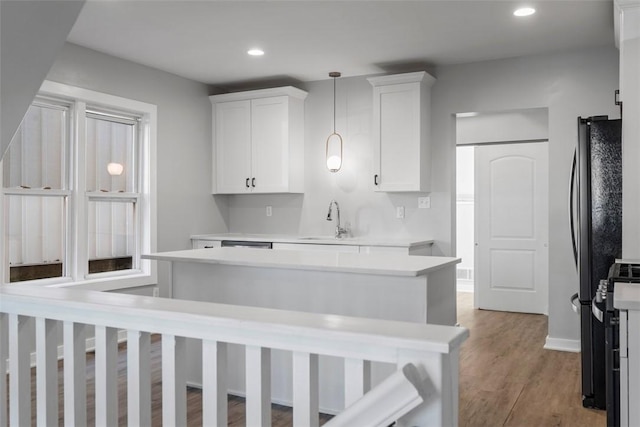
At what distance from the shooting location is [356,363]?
966mm

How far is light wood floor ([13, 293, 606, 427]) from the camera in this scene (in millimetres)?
3012

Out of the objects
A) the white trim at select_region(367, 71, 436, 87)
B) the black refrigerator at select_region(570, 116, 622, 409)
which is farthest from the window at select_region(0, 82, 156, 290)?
the black refrigerator at select_region(570, 116, 622, 409)

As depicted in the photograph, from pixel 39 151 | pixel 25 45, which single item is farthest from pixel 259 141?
pixel 25 45

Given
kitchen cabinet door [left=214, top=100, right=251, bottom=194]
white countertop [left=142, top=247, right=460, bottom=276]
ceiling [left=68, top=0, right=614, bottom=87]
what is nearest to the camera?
white countertop [left=142, top=247, right=460, bottom=276]

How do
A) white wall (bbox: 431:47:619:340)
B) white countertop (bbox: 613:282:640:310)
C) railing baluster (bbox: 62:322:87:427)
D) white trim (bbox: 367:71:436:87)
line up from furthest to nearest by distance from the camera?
white trim (bbox: 367:71:436:87)
white wall (bbox: 431:47:619:340)
white countertop (bbox: 613:282:640:310)
railing baluster (bbox: 62:322:87:427)

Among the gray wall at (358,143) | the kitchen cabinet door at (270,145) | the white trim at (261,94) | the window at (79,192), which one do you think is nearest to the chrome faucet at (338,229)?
the gray wall at (358,143)

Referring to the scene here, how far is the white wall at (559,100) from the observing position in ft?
14.4

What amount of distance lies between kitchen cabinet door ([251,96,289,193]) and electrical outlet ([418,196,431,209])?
1259 mm

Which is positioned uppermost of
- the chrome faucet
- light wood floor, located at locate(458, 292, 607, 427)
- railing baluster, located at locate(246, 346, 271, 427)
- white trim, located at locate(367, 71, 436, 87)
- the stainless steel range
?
white trim, located at locate(367, 71, 436, 87)

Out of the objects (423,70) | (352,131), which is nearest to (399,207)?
(352,131)

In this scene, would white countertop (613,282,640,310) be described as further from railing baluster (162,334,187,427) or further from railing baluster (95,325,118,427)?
railing baluster (95,325,118,427)

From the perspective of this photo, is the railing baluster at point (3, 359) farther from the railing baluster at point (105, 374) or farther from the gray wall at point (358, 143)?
the gray wall at point (358, 143)

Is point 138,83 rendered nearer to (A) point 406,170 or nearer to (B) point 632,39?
(A) point 406,170

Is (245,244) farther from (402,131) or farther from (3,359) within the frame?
(3,359)
